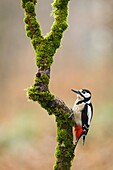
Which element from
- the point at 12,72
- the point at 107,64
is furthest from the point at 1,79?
the point at 107,64

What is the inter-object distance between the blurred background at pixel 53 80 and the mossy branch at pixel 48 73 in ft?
7.22

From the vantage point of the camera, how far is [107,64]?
13.8ft

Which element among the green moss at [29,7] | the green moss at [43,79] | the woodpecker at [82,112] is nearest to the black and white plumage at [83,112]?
the woodpecker at [82,112]

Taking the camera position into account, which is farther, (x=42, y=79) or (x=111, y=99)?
(x=111, y=99)

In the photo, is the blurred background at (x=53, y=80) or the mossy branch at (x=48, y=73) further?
the blurred background at (x=53, y=80)

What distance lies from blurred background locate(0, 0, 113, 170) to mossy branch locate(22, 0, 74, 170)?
2199 millimetres

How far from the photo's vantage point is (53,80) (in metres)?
4.09

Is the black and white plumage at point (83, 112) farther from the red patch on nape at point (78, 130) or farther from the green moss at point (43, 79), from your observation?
the green moss at point (43, 79)

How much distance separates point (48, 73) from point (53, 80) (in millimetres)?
2374

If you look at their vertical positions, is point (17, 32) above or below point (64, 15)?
above

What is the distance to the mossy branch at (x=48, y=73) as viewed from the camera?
1.70m

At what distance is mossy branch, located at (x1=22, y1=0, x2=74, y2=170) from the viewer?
5.59 feet

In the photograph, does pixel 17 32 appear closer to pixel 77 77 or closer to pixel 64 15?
pixel 77 77

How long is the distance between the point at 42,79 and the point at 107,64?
8.37 feet
